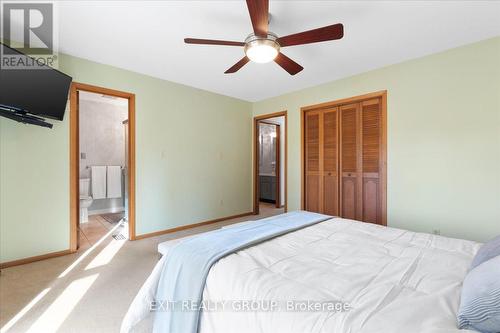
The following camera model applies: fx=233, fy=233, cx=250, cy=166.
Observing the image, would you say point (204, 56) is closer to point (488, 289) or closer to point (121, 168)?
point (488, 289)

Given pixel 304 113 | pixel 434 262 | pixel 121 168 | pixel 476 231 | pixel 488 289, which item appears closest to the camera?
pixel 488 289

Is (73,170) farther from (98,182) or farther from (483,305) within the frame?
(483,305)

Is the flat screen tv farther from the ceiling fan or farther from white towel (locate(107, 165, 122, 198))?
white towel (locate(107, 165, 122, 198))

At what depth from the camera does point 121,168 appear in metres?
5.37

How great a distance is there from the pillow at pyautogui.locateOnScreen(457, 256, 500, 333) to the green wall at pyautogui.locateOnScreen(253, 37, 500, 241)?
2.36 metres

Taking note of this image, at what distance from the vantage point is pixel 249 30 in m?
2.36

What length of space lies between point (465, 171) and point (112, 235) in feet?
15.7

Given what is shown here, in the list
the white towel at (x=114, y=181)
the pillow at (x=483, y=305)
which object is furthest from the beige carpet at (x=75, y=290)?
the white towel at (x=114, y=181)

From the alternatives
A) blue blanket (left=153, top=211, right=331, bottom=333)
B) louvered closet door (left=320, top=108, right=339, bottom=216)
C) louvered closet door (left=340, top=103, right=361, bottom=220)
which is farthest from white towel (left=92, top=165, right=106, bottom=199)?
louvered closet door (left=340, top=103, right=361, bottom=220)

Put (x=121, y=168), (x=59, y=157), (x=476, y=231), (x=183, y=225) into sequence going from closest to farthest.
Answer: (x=476, y=231) < (x=59, y=157) < (x=183, y=225) < (x=121, y=168)

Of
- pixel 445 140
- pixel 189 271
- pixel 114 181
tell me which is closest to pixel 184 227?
pixel 114 181

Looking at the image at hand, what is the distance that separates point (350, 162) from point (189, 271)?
3.07 m

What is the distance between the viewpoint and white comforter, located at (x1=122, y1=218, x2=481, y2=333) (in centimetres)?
85

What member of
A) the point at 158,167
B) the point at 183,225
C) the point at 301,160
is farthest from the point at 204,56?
the point at 183,225
